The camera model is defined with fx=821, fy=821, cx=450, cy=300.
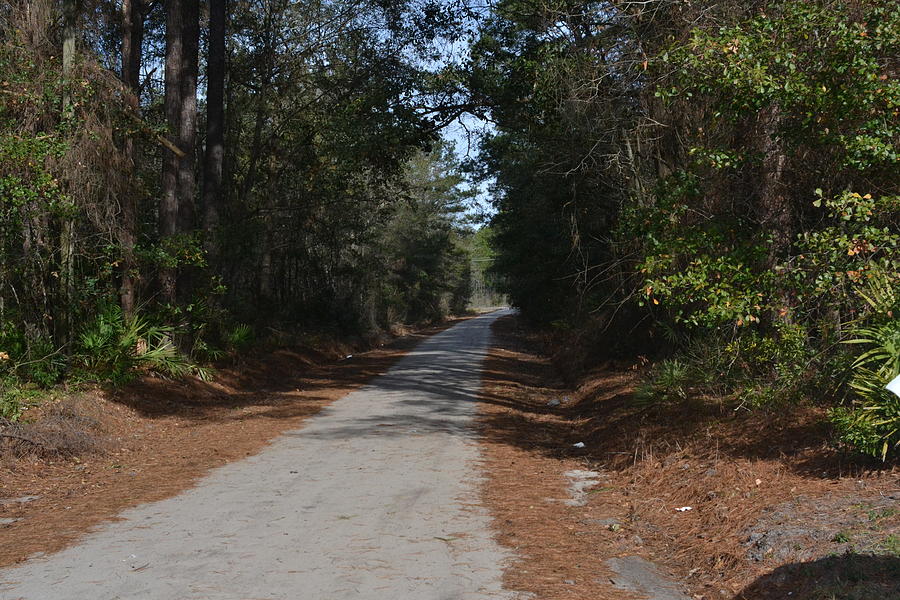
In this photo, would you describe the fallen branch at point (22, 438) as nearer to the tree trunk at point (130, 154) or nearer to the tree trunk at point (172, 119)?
the tree trunk at point (130, 154)

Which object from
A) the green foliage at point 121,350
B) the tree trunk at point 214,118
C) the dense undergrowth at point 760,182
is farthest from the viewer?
the tree trunk at point 214,118

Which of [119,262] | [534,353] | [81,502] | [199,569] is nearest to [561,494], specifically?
[199,569]

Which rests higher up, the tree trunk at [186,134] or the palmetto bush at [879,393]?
the tree trunk at [186,134]

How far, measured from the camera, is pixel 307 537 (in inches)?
265

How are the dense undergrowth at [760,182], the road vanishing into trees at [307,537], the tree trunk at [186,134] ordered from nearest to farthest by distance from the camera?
the road vanishing into trees at [307,537]
the dense undergrowth at [760,182]
the tree trunk at [186,134]

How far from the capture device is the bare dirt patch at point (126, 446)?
25.1 ft

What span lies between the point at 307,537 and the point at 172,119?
13.7 m

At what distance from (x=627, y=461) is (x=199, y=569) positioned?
19.4ft

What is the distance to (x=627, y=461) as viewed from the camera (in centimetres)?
1017

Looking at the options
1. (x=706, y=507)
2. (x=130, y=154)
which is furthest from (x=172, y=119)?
(x=706, y=507)

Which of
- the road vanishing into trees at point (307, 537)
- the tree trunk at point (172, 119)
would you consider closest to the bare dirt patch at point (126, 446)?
the road vanishing into trees at point (307, 537)

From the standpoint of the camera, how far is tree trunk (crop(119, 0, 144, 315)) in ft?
47.1

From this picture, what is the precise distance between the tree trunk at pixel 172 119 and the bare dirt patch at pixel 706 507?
8.75 meters

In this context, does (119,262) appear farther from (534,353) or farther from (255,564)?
(534,353)
